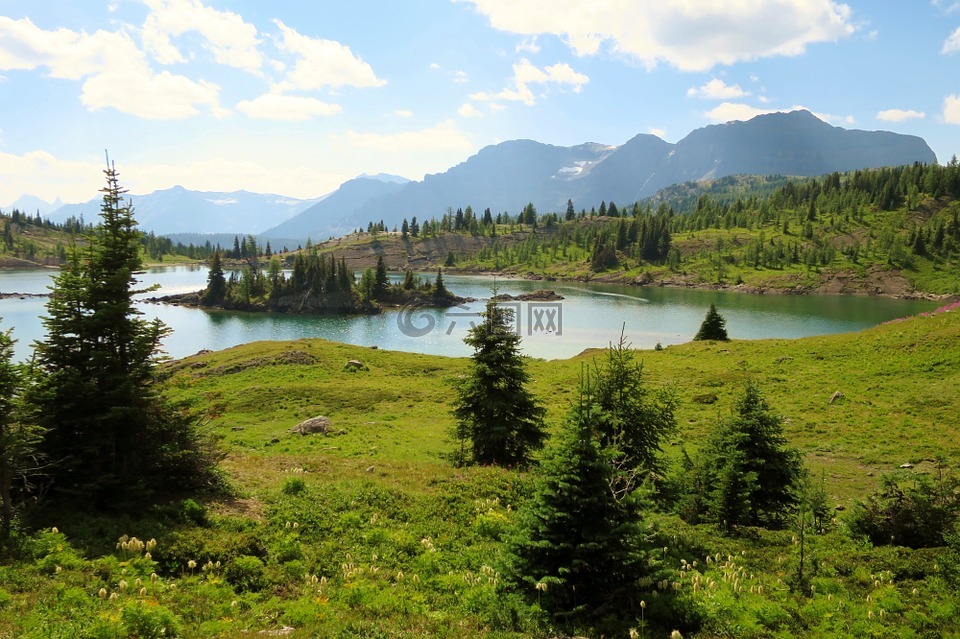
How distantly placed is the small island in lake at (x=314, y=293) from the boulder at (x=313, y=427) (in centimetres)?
10604

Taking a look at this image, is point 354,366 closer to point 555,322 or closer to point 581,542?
point 581,542

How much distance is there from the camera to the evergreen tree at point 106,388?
13.6m

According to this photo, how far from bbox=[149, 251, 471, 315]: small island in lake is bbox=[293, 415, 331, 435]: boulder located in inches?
4175

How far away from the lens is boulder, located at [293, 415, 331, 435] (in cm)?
3172

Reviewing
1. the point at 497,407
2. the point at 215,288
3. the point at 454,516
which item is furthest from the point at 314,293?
the point at 454,516

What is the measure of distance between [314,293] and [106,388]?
132m

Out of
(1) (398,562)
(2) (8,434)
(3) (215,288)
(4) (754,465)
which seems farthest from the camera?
(3) (215,288)

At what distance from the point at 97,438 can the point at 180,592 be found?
664cm

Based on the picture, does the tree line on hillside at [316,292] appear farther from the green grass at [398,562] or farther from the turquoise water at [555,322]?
the green grass at [398,562]

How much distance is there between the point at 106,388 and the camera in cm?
1424

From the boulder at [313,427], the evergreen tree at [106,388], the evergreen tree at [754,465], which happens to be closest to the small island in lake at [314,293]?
the boulder at [313,427]

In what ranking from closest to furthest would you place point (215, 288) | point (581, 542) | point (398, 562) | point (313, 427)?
point (581, 542) < point (398, 562) < point (313, 427) < point (215, 288)

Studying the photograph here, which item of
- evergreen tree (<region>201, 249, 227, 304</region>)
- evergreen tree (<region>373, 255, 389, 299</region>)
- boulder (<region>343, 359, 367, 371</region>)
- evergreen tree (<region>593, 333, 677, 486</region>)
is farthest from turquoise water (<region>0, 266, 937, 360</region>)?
evergreen tree (<region>593, 333, 677, 486</region>)

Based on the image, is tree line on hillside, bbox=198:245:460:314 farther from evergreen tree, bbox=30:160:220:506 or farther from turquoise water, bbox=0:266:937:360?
evergreen tree, bbox=30:160:220:506
